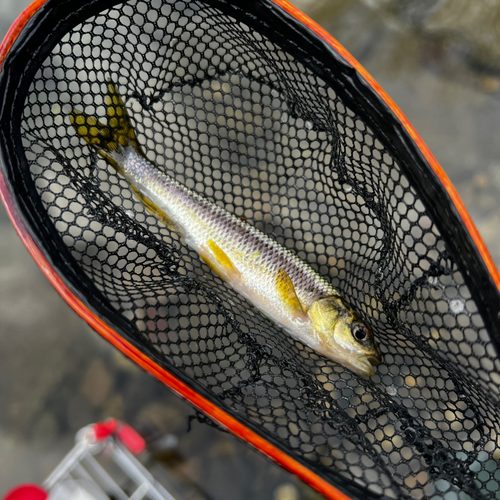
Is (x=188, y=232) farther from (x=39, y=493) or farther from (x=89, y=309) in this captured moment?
(x=39, y=493)

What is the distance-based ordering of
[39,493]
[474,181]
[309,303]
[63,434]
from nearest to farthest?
1. [39,493]
2. [309,303]
3. [63,434]
4. [474,181]

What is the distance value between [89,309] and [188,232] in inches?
21.9

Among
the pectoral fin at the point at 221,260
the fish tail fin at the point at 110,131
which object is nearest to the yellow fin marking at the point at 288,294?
the pectoral fin at the point at 221,260

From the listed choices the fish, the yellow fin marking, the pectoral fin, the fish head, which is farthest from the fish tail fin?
the fish head

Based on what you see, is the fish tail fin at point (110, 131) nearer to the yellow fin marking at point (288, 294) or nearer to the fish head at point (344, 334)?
the yellow fin marking at point (288, 294)

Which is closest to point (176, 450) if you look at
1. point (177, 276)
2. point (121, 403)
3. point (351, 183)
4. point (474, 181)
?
point (121, 403)

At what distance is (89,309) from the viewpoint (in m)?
1.08

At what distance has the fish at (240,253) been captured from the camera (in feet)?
4.94

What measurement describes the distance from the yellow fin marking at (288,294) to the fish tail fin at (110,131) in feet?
2.33

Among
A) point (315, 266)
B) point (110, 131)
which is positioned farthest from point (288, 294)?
point (110, 131)

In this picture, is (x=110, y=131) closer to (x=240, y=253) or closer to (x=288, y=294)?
(x=240, y=253)

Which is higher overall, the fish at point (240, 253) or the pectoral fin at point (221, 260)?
the fish at point (240, 253)

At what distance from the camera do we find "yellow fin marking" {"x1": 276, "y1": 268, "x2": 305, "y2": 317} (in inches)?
59.6

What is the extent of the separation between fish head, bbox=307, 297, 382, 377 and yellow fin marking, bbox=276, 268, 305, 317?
5 centimetres
